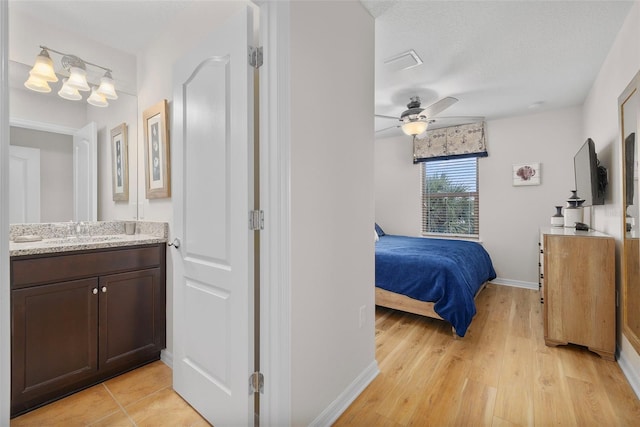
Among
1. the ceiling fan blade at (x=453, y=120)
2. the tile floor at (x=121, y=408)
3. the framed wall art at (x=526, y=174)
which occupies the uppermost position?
the ceiling fan blade at (x=453, y=120)

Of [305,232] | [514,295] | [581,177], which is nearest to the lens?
[305,232]

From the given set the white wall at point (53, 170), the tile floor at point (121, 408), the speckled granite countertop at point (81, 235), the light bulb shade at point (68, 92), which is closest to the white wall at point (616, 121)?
the tile floor at point (121, 408)

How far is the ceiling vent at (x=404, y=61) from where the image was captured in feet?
8.14

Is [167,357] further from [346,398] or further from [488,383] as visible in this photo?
[488,383]

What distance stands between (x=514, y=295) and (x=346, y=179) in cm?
338

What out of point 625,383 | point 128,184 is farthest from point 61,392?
point 625,383

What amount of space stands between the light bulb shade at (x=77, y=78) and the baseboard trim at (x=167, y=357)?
6.48 ft

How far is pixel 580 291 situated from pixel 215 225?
8.91 feet

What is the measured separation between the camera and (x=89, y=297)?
174 centimetres

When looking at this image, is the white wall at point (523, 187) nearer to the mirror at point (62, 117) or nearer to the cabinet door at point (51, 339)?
the mirror at point (62, 117)

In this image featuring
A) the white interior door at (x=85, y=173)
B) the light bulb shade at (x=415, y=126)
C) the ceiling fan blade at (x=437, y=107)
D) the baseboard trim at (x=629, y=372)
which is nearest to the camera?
the baseboard trim at (x=629, y=372)

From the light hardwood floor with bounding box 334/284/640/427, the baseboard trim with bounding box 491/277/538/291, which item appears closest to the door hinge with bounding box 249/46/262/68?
the light hardwood floor with bounding box 334/284/640/427

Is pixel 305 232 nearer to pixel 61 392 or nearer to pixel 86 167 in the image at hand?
pixel 61 392

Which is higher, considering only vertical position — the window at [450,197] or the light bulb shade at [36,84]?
the light bulb shade at [36,84]
